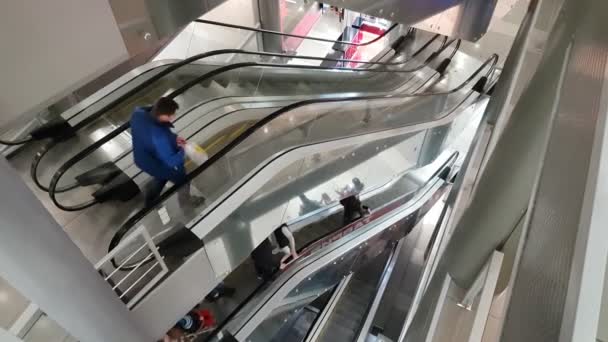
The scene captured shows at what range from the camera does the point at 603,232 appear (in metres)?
0.73

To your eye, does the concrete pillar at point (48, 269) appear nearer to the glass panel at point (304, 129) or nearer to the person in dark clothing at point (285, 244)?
the glass panel at point (304, 129)

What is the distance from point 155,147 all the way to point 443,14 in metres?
4.29

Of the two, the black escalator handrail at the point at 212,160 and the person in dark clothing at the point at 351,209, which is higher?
the black escalator handrail at the point at 212,160

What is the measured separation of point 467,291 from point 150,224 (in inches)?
115

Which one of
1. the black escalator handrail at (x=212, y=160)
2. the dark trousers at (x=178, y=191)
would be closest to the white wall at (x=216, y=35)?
the black escalator handrail at (x=212, y=160)

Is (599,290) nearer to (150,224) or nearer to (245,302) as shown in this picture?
(150,224)

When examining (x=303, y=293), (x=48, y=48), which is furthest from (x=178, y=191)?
(x=303, y=293)

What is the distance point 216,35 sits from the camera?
864cm

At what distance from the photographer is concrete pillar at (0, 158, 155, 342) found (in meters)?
1.46

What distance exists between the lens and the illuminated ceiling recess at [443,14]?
5.05m

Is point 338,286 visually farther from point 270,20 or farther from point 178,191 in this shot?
point 270,20

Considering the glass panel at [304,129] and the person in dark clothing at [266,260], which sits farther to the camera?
the person in dark clothing at [266,260]

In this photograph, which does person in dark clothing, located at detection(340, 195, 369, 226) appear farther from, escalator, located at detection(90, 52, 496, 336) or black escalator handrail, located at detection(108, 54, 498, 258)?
black escalator handrail, located at detection(108, 54, 498, 258)

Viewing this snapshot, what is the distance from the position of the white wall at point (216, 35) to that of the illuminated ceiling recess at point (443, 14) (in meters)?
3.00
